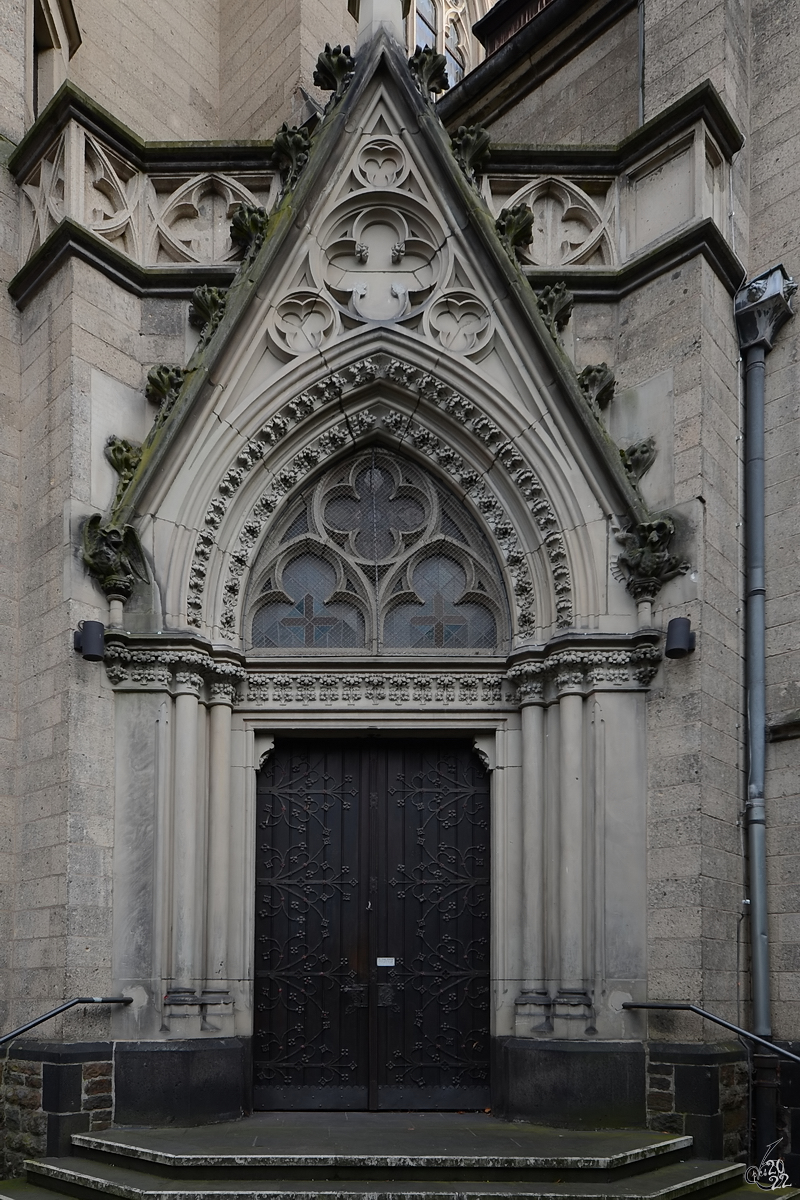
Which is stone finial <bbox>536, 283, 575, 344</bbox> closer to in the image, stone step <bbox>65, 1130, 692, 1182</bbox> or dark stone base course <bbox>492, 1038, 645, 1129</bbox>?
dark stone base course <bbox>492, 1038, 645, 1129</bbox>

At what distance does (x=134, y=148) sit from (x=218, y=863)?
4940 millimetres

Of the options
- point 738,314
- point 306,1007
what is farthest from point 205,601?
point 738,314

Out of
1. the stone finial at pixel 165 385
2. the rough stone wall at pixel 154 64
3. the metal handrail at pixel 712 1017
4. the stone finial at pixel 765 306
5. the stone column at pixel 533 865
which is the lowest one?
the metal handrail at pixel 712 1017

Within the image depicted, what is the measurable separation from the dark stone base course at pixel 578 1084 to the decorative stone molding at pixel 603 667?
2.15m

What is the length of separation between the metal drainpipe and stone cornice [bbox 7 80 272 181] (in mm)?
3577

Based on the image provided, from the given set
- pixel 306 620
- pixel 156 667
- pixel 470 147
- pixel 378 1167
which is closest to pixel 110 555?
pixel 156 667

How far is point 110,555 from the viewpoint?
779cm

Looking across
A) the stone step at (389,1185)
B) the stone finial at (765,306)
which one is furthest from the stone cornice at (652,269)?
the stone step at (389,1185)

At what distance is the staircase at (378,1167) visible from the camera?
6.05 m

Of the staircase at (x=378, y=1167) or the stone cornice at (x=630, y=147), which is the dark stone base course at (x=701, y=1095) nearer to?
the staircase at (x=378, y=1167)

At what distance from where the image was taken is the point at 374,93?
862cm

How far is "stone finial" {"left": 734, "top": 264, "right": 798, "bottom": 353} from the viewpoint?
818 cm

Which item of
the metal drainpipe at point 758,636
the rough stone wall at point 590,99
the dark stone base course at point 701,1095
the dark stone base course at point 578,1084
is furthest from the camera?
the rough stone wall at point 590,99

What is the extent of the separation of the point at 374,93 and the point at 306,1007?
20.6ft
